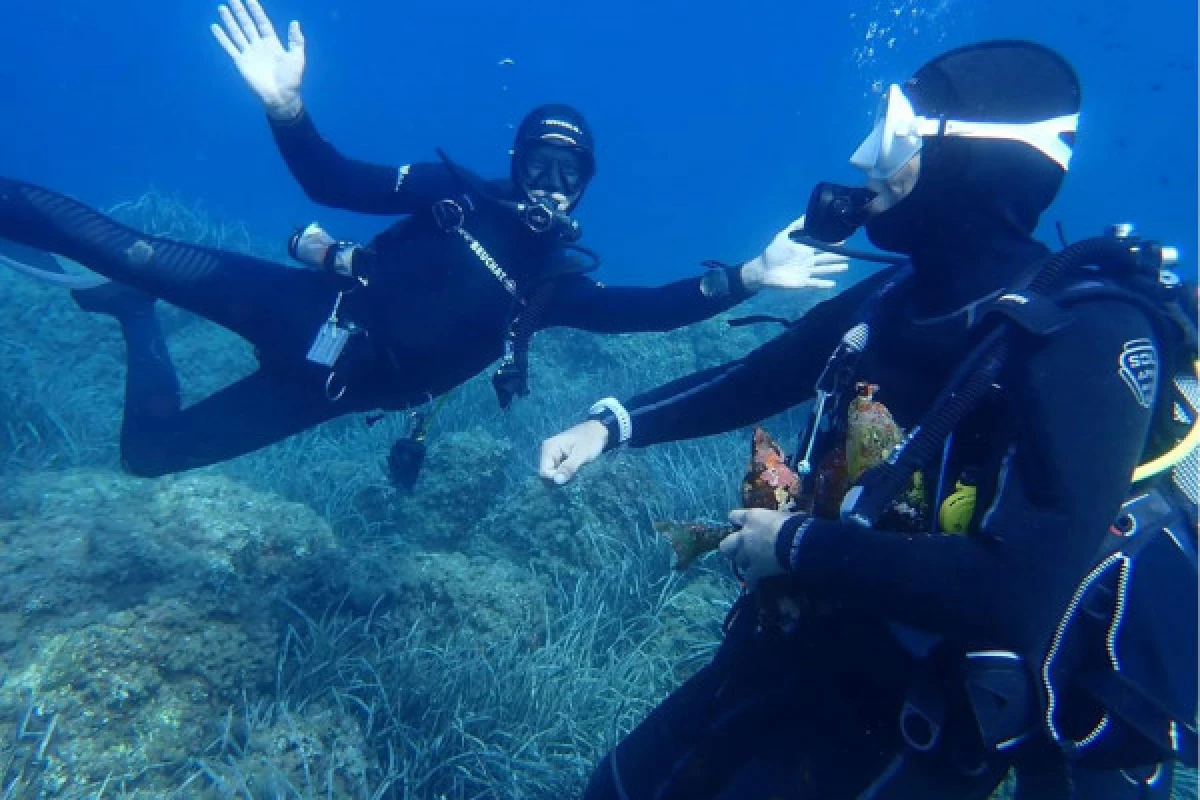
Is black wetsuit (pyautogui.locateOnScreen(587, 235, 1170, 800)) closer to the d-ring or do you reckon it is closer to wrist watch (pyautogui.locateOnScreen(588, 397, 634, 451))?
wrist watch (pyautogui.locateOnScreen(588, 397, 634, 451))

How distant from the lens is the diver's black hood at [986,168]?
6.69 feet

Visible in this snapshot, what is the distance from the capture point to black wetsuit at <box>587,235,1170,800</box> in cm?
154

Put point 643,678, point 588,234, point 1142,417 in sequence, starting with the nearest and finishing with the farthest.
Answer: point 1142,417, point 643,678, point 588,234

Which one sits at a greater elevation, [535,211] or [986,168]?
[535,211]

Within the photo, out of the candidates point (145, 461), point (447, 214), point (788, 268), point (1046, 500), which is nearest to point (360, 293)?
point (447, 214)

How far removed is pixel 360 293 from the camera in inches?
171

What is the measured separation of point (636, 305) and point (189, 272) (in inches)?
108

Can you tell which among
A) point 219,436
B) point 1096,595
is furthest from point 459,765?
point 1096,595

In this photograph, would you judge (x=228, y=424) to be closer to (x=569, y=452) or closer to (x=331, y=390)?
(x=331, y=390)

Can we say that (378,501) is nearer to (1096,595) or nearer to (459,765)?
(459,765)

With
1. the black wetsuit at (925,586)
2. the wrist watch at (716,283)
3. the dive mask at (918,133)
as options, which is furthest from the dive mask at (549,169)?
the dive mask at (918,133)

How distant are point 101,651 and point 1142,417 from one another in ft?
15.0

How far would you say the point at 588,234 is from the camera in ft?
175

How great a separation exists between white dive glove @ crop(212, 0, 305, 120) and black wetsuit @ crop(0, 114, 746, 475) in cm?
14
